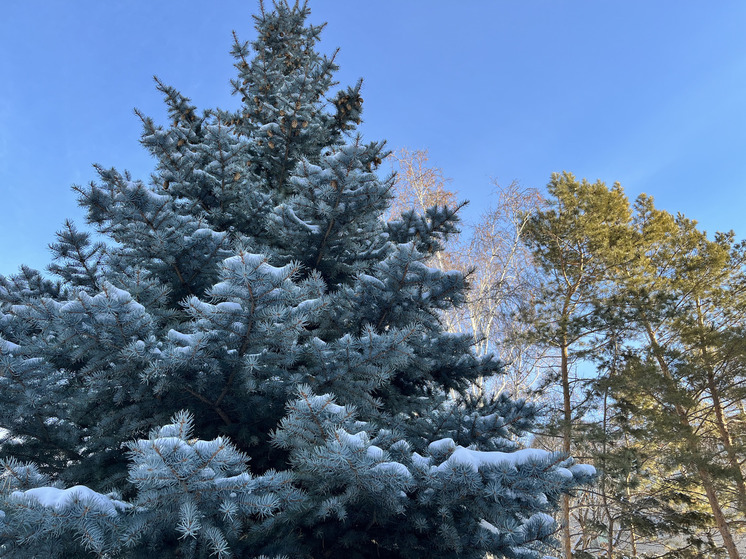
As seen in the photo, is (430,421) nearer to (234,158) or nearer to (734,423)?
(234,158)

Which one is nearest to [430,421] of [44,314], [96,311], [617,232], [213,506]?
[213,506]

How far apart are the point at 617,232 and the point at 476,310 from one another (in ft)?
13.9

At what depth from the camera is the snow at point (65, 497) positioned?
180 cm

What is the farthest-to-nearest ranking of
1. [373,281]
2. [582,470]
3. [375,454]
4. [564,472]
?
1. [373,281]
2. [582,470]
3. [564,472]
4. [375,454]

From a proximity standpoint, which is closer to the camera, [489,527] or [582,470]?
[582,470]

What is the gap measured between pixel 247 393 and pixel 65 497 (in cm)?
137

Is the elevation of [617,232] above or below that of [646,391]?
above

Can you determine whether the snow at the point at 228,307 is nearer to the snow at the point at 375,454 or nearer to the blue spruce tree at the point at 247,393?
the blue spruce tree at the point at 247,393

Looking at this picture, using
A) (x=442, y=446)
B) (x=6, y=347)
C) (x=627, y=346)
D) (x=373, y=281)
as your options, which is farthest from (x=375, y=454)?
(x=627, y=346)

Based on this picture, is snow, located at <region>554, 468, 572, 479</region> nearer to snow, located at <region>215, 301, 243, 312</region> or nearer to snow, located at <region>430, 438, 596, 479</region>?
snow, located at <region>430, 438, 596, 479</region>

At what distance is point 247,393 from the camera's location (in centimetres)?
314

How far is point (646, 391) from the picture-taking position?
9.43 meters

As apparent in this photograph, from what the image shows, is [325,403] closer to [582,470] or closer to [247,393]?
[247,393]

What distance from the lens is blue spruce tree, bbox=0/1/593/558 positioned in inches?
79.4
